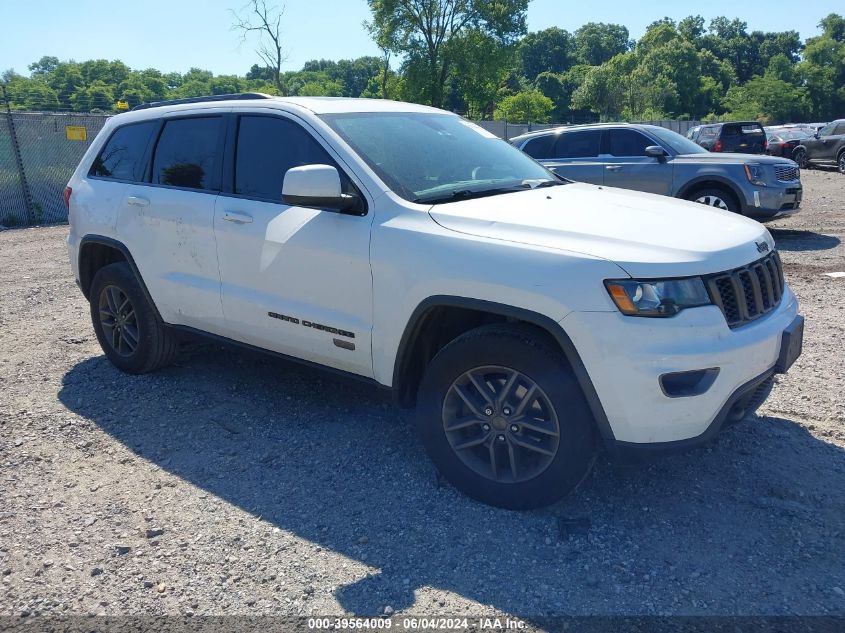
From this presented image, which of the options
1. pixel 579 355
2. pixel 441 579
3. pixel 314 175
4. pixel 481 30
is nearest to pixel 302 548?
pixel 441 579

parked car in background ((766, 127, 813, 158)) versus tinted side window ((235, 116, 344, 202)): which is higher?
tinted side window ((235, 116, 344, 202))

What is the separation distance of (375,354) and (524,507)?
1019 millimetres

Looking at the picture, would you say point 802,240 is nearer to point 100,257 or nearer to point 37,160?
point 100,257

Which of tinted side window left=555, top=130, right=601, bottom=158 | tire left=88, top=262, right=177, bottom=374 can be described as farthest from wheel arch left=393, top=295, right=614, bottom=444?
tinted side window left=555, top=130, right=601, bottom=158

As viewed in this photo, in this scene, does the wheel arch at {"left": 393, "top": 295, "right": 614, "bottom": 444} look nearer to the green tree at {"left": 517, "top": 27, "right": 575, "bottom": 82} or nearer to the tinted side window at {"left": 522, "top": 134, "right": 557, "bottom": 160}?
the tinted side window at {"left": 522, "top": 134, "right": 557, "bottom": 160}

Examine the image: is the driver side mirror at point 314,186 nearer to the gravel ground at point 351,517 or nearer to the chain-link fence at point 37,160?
the gravel ground at point 351,517

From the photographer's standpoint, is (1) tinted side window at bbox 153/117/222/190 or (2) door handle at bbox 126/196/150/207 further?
(2) door handle at bbox 126/196/150/207

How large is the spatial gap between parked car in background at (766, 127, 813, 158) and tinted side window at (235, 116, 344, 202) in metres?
25.1

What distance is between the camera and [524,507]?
3203 mm

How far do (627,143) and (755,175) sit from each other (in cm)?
194

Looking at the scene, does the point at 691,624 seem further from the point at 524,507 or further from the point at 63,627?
the point at 63,627

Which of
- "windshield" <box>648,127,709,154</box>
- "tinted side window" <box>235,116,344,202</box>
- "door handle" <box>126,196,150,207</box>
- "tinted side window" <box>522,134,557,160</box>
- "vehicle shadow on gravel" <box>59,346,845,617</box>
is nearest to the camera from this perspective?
"vehicle shadow on gravel" <box>59,346,845,617</box>

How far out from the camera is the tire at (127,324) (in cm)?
488

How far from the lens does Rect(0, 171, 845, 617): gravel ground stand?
9.04 ft
